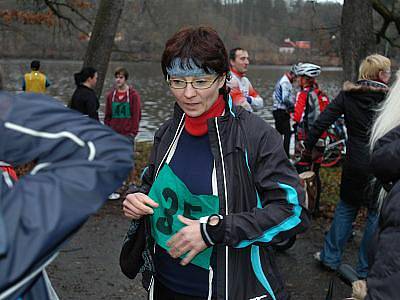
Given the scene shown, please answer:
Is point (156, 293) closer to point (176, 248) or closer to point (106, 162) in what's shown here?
point (176, 248)

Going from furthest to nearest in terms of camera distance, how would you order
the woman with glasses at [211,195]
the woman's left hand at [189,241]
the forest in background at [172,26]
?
the forest in background at [172,26], the woman with glasses at [211,195], the woman's left hand at [189,241]

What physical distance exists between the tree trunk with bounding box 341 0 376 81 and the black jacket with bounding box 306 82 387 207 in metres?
3.52

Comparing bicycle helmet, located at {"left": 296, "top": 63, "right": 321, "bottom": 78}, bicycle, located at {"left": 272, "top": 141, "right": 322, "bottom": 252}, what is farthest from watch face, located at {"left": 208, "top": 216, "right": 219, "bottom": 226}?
bicycle helmet, located at {"left": 296, "top": 63, "right": 321, "bottom": 78}

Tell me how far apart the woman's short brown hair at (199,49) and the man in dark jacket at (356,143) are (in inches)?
96.6

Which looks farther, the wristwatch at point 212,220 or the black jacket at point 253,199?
the black jacket at point 253,199

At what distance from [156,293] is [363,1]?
270 inches

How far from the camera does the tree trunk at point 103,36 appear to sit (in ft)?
29.2

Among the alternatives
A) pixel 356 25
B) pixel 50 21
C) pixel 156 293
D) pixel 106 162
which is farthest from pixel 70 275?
pixel 50 21

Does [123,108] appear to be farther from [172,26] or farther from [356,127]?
[172,26]

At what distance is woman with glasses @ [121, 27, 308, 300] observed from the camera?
80.5 inches

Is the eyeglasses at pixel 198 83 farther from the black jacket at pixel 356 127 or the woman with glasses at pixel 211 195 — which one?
the black jacket at pixel 356 127

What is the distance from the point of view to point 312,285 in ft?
15.3

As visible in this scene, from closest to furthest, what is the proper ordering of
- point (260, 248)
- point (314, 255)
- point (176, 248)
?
point (176, 248), point (260, 248), point (314, 255)

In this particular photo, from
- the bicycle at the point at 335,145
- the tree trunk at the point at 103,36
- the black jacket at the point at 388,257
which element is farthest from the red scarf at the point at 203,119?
the bicycle at the point at 335,145
